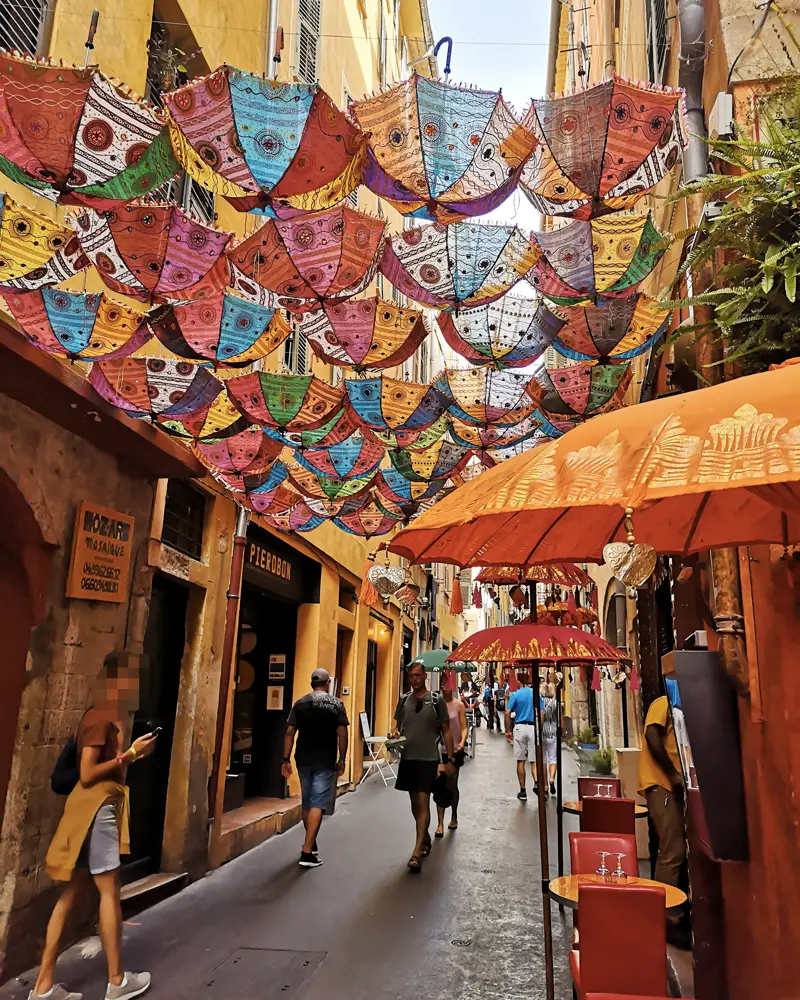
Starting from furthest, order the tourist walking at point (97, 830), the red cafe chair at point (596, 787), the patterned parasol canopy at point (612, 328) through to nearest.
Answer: the red cafe chair at point (596, 787), the patterned parasol canopy at point (612, 328), the tourist walking at point (97, 830)

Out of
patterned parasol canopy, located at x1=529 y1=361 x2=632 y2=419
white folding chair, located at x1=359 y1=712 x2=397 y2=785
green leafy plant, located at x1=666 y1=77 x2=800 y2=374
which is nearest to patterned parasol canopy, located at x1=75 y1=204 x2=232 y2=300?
green leafy plant, located at x1=666 y1=77 x2=800 y2=374

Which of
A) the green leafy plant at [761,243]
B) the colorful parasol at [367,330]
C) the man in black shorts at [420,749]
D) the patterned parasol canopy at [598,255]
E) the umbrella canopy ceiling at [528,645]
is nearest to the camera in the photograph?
the green leafy plant at [761,243]

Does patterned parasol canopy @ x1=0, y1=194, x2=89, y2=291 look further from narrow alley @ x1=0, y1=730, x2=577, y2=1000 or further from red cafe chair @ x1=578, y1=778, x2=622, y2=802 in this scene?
red cafe chair @ x1=578, y1=778, x2=622, y2=802

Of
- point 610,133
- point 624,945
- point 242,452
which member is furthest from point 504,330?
point 624,945

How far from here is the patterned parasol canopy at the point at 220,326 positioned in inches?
179

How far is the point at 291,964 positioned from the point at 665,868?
2870 mm

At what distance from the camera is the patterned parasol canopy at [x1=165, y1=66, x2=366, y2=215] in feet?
10.7

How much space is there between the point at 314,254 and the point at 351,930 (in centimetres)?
491

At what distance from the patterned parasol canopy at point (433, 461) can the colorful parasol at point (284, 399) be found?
4.29 feet

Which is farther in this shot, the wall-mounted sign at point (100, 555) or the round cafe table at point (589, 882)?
the wall-mounted sign at point (100, 555)

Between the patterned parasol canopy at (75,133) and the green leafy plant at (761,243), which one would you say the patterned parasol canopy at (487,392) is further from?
the patterned parasol canopy at (75,133)

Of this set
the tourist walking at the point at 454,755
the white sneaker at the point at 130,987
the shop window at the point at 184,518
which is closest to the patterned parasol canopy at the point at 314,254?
the shop window at the point at 184,518

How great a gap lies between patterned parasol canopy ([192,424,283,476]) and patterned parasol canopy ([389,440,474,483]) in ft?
3.67

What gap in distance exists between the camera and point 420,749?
26.9ft
